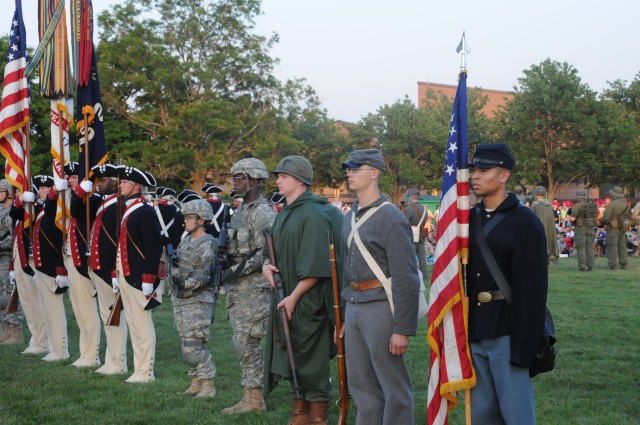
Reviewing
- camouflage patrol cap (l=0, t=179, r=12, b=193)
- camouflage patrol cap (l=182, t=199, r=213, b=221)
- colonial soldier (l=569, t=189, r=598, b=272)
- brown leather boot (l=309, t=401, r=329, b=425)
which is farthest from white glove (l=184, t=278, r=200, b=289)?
colonial soldier (l=569, t=189, r=598, b=272)

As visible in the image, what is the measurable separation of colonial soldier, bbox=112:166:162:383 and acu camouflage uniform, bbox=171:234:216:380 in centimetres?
71

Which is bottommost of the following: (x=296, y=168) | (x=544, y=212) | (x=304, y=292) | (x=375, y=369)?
(x=375, y=369)

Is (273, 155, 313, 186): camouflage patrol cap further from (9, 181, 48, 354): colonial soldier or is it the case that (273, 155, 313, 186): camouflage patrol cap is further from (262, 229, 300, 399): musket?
(9, 181, 48, 354): colonial soldier

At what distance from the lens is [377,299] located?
5.55 m

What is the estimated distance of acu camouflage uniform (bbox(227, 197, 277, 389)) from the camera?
300 inches

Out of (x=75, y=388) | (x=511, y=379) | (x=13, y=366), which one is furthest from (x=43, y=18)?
(x=511, y=379)

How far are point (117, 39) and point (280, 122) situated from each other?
30.2 ft

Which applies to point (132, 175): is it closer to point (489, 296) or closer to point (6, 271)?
point (6, 271)

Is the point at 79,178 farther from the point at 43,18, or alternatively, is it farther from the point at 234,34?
the point at 234,34

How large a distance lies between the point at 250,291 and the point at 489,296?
3.28 m

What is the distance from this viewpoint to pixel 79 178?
10.5m

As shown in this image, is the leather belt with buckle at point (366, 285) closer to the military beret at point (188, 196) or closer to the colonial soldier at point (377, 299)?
the colonial soldier at point (377, 299)

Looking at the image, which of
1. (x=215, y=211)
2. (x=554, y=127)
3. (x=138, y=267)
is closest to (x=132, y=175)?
(x=138, y=267)

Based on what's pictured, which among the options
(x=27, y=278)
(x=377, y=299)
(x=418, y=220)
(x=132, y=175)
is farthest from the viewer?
(x=418, y=220)
